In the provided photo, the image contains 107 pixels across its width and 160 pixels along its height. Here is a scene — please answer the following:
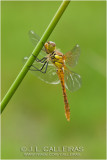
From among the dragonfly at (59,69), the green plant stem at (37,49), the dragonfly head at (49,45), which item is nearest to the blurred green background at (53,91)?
the dragonfly at (59,69)

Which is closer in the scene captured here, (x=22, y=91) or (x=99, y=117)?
(x=99, y=117)

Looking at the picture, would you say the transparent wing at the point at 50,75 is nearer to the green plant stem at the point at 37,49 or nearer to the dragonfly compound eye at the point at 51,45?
the dragonfly compound eye at the point at 51,45

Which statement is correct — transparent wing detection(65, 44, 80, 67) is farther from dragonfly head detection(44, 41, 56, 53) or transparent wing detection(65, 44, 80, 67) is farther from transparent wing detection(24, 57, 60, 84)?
dragonfly head detection(44, 41, 56, 53)

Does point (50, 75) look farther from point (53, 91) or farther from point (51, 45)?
point (53, 91)

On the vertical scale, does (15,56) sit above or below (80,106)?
above

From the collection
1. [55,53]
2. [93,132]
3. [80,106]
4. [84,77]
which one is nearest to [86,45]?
[84,77]

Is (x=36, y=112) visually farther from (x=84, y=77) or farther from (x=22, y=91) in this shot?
(x=84, y=77)

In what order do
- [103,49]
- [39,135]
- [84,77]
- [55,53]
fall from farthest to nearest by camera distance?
[103,49], [84,77], [39,135], [55,53]

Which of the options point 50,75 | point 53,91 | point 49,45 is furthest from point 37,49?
point 53,91
